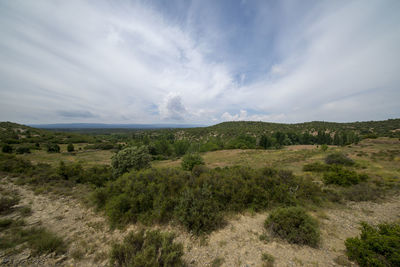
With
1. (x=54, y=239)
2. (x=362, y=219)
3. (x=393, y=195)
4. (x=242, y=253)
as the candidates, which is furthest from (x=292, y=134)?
(x=54, y=239)

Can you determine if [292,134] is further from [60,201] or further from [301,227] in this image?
[60,201]

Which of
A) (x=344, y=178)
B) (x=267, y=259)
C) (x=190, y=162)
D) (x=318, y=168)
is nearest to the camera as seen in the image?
(x=267, y=259)

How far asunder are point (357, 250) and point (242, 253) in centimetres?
304

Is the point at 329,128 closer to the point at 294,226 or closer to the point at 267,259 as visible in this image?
the point at 294,226

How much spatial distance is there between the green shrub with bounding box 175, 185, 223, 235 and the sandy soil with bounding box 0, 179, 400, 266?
0.29 metres

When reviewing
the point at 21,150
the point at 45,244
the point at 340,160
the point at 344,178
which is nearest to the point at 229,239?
the point at 45,244

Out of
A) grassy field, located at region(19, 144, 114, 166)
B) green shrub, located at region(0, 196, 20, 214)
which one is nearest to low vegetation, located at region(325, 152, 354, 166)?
green shrub, located at region(0, 196, 20, 214)

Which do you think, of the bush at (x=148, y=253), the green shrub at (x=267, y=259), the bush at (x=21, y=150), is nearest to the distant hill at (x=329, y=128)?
the green shrub at (x=267, y=259)

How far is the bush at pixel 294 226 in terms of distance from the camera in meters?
3.93

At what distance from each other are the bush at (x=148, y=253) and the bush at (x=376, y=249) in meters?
4.68

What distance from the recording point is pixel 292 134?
5784cm

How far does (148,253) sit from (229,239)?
2.68m

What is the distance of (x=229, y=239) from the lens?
14.0 ft

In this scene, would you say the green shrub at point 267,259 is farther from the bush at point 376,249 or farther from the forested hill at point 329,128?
the forested hill at point 329,128
